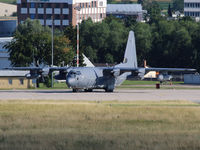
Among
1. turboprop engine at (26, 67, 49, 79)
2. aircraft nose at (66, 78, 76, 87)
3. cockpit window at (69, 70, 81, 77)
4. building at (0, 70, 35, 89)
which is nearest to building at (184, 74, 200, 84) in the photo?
building at (0, 70, 35, 89)

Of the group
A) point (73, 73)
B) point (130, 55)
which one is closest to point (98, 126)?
point (73, 73)

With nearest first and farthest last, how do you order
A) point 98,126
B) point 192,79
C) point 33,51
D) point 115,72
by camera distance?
point 98,126 → point 115,72 → point 33,51 → point 192,79

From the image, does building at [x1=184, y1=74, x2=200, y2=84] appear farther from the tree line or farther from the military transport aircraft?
the military transport aircraft

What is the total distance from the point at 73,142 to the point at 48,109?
13.8 m

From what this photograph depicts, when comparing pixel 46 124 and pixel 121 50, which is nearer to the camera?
pixel 46 124

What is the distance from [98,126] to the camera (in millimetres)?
29719

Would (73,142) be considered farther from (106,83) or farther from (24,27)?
(24,27)

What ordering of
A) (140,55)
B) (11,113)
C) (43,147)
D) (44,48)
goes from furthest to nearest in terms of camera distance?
(140,55) → (44,48) → (11,113) → (43,147)

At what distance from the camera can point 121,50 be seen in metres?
127

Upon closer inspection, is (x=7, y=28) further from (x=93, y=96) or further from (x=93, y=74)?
(x=93, y=96)

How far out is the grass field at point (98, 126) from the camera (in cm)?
2392

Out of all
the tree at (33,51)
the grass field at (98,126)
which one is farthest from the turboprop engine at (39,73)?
the tree at (33,51)

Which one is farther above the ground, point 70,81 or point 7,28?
point 7,28

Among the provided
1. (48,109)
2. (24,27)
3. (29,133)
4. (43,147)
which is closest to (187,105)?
(48,109)
